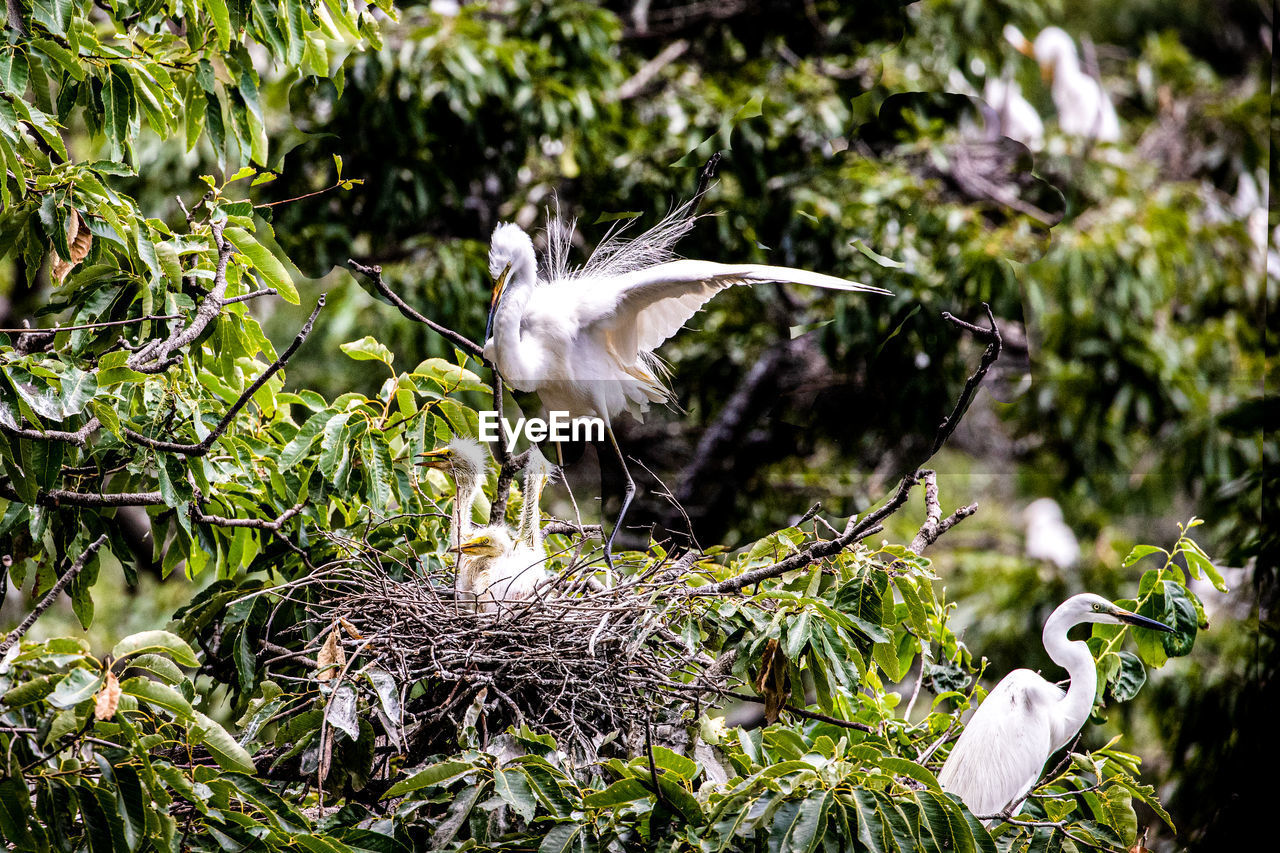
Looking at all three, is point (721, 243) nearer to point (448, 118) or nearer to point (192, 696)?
point (448, 118)

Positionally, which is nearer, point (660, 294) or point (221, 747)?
point (221, 747)

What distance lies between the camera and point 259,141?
1891 mm

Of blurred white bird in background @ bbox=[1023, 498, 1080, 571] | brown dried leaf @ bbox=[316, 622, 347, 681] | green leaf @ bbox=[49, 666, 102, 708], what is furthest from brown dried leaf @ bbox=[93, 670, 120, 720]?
blurred white bird in background @ bbox=[1023, 498, 1080, 571]

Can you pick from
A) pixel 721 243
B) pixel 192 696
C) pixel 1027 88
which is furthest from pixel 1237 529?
pixel 1027 88

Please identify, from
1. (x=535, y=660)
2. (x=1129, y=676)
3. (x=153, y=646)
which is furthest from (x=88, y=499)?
(x=1129, y=676)

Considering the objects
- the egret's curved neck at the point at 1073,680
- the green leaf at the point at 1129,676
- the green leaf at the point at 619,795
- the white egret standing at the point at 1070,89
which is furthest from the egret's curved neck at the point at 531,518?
the white egret standing at the point at 1070,89

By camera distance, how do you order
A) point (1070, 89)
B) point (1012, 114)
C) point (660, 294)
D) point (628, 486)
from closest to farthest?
1. point (660, 294)
2. point (628, 486)
3. point (1012, 114)
4. point (1070, 89)

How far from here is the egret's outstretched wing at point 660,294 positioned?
1.62 m

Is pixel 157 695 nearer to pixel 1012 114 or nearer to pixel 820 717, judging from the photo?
pixel 820 717

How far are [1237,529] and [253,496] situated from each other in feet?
5.96

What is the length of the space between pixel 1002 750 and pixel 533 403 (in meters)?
0.86

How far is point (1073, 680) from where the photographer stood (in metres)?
1.61

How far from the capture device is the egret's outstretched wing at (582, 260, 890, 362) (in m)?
1.62

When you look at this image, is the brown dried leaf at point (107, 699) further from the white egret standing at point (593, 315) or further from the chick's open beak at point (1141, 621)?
the chick's open beak at point (1141, 621)
